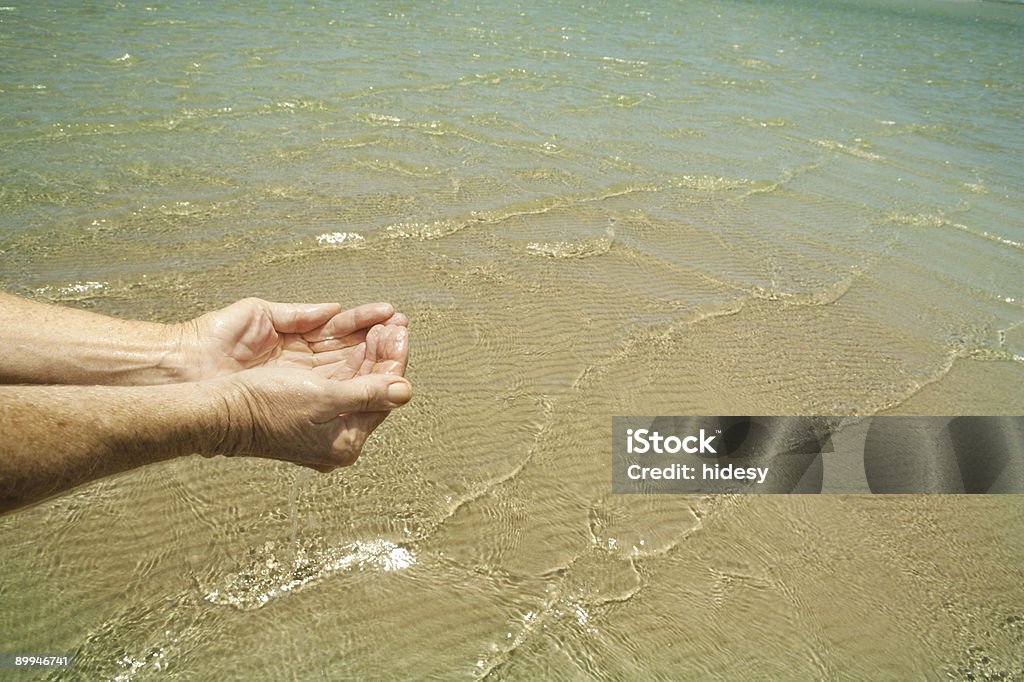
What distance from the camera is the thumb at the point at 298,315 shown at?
315cm

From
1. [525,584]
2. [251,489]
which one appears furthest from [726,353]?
[251,489]

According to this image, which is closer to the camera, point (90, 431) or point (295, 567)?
point (90, 431)

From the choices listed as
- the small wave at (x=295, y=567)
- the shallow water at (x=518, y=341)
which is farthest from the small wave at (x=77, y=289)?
the small wave at (x=295, y=567)

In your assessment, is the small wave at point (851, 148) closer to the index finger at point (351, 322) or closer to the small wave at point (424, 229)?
the small wave at point (424, 229)

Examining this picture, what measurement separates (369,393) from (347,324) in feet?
2.00

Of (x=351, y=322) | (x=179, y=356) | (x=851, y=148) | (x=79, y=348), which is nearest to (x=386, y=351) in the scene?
(x=351, y=322)

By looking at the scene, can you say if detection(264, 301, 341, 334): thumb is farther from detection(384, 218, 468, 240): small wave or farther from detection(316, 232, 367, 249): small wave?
detection(384, 218, 468, 240): small wave

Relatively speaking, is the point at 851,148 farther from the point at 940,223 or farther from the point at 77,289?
the point at 77,289

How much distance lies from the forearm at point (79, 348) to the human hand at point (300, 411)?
1.52ft

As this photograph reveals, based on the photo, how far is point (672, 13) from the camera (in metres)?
21.8

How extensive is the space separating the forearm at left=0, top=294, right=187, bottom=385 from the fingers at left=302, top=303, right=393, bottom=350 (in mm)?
580

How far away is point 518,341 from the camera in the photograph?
4.12m

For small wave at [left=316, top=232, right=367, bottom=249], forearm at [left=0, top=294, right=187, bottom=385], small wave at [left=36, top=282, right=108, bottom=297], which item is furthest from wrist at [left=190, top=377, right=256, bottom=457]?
small wave at [left=316, top=232, right=367, bottom=249]

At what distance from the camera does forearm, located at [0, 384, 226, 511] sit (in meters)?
1.93
